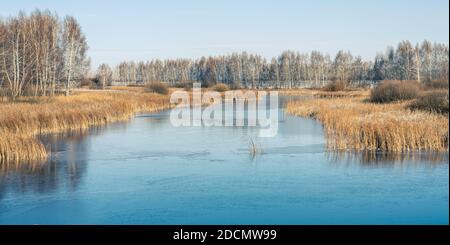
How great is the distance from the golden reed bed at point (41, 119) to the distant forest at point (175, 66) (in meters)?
3.65

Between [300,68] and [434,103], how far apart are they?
50969 millimetres

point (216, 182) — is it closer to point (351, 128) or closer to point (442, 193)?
point (442, 193)

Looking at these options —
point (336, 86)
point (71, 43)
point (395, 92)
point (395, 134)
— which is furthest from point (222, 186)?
point (336, 86)

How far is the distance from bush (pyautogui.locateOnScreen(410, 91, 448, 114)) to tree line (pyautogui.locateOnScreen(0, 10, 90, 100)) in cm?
1483

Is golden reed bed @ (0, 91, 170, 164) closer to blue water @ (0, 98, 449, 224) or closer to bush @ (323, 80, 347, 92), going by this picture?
blue water @ (0, 98, 449, 224)

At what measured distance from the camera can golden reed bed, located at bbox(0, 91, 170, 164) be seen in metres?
11.0

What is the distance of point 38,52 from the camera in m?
25.5

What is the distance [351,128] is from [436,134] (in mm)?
1974

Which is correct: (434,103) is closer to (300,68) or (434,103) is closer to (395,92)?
(395,92)

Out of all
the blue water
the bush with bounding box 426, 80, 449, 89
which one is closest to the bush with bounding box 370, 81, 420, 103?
the bush with bounding box 426, 80, 449, 89

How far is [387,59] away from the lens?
58.8 meters

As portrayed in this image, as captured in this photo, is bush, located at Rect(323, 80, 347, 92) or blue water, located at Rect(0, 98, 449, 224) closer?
blue water, located at Rect(0, 98, 449, 224)

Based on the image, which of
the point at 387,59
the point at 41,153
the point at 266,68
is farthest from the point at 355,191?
the point at 266,68
